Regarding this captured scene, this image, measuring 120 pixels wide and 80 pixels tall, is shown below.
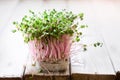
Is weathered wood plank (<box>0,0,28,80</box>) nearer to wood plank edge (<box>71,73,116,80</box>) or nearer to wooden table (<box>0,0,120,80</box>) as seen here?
wooden table (<box>0,0,120,80</box>)

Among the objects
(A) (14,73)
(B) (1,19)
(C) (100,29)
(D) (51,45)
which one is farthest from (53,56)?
(B) (1,19)

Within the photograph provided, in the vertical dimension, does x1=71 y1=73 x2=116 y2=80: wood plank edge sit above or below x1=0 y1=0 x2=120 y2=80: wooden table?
below

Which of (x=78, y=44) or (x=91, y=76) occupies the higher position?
(x=78, y=44)

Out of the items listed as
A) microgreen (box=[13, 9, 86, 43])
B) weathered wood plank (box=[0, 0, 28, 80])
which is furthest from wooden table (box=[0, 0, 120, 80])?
microgreen (box=[13, 9, 86, 43])

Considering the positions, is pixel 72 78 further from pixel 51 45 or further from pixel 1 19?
pixel 1 19

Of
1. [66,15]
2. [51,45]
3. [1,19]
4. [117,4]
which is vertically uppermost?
[117,4]

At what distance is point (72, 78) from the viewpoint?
94 cm

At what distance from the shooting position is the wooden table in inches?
37.2

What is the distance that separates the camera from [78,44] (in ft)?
3.54

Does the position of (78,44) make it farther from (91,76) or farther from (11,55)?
(11,55)

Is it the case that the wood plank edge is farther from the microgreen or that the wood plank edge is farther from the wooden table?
the microgreen

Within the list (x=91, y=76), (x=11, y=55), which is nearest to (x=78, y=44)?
(x=91, y=76)

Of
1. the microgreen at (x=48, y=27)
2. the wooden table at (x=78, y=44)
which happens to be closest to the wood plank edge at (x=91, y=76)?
the wooden table at (x=78, y=44)

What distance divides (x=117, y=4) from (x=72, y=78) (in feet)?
3.20
